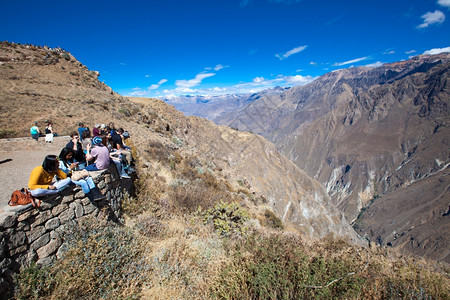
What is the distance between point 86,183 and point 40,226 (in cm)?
95

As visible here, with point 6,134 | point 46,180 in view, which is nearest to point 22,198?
point 46,180

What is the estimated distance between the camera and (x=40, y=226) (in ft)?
10.6

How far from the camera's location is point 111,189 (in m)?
4.96

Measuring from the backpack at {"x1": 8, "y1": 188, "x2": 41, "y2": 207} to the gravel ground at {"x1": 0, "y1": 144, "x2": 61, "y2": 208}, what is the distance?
2.08m

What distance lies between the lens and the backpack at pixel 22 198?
3.05 m

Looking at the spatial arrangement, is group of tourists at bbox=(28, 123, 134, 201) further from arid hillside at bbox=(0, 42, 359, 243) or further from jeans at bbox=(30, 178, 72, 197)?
arid hillside at bbox=(0, 42, 359, 243)

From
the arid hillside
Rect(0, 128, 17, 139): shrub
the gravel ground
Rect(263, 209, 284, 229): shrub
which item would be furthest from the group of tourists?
Rect(263, 209, 284, 229): shrub

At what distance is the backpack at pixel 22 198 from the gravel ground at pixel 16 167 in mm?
2076

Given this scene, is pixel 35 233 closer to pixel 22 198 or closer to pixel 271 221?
pixel 22 198

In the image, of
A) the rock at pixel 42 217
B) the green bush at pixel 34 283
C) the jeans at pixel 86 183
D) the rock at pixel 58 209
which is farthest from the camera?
the jeans at pixel 86 183

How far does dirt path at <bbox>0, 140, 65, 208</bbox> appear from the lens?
536 cm

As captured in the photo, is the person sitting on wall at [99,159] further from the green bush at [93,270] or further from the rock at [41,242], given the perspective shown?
the rock at [41,242]

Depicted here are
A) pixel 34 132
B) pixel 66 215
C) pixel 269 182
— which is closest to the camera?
pixel 66 215

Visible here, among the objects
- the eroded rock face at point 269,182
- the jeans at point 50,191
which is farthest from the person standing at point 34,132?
the eroded rock face at point 269,182
